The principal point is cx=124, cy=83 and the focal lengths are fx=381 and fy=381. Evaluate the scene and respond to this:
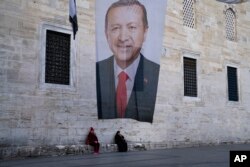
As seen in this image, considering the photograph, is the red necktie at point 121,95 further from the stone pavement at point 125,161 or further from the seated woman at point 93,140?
the stone pavement at point 125,161

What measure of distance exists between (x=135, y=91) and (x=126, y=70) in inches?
30.7

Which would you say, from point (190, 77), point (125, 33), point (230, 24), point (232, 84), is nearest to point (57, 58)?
point (125, 33)

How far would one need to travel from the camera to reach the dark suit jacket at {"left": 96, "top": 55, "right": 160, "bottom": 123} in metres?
12.1

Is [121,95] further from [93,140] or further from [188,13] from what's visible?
[188,13]

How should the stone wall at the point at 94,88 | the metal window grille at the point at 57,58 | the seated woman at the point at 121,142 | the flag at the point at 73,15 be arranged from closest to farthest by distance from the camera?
the stone wall at the point at 94,88 < the metal window grille at the point at 57,58 < the flag at the point at 73,15 < the seated woman at the point at 121,142

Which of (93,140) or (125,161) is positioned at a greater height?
(93,140)

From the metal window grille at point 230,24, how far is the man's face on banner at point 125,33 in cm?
581

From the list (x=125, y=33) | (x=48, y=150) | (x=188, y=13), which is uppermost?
(x=188, y=13)

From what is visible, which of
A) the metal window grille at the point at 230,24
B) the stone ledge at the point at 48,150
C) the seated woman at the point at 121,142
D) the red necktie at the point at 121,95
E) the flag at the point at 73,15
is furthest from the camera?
the metal window grille at the point at 230,24

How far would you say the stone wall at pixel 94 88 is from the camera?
1020 centimetres

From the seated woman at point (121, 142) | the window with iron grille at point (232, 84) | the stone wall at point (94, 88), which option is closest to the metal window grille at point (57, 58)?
the stone wall at point (94, 88)

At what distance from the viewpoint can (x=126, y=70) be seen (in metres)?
12.8

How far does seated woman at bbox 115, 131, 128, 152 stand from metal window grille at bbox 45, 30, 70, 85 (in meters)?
2.37

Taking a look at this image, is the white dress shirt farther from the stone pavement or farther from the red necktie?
the stone pavement
